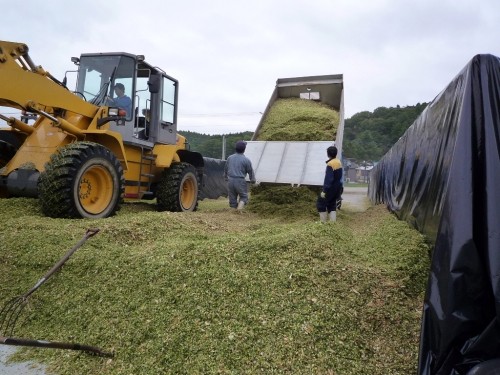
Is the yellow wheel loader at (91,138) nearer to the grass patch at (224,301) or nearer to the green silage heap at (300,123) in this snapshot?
the grass patch at (224,301)

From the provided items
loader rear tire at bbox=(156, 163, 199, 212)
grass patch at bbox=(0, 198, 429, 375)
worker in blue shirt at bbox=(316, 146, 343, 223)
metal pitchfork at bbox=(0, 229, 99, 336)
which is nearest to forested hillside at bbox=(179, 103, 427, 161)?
loader rear tire at bbox=(156, 163, 199, 212)

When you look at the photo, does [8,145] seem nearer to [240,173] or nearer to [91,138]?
[91,138]

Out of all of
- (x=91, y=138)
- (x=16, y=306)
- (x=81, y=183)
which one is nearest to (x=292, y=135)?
(x=91, y=138)

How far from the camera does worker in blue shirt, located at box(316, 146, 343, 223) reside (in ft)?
21.3

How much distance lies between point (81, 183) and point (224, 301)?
10.8 ft

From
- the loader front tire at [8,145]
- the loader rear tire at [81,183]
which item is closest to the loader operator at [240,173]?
the loader rear tire at [81,183]

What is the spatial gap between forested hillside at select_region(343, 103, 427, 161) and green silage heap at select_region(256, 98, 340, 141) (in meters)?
53.0

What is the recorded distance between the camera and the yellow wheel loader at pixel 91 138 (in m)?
4.92

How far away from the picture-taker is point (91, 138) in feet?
19.4

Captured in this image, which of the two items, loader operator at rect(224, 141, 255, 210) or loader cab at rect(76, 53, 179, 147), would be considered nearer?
loader cab at rect(76, 53, 179, 147)

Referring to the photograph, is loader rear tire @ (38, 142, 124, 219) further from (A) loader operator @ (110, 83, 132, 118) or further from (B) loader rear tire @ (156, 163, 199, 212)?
(B) loader rear tire @ (156, 163, 199, 212)

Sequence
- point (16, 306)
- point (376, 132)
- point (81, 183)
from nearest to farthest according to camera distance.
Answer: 1. point (16, 306)
2. point (81, 183)
3. point (376, 132)

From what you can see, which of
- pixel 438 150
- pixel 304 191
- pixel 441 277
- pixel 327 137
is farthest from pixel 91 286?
pixel 327 137

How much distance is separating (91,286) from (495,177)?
2933mm
